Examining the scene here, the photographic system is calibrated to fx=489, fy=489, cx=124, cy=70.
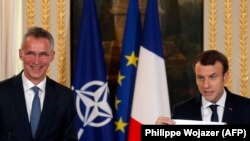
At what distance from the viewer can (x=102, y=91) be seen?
3861 mm

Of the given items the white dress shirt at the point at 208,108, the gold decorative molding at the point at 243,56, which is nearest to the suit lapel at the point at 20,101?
the white dress shirt at the point at 208,108

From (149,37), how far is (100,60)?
0.43 metres

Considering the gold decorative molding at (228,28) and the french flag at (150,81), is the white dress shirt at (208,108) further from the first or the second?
the gold decorative molding at (228,28)

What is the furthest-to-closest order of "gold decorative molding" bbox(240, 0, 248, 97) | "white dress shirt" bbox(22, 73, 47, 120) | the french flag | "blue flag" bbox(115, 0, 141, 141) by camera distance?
1. "gold decorative molding" bbox(240, 0, 248, 97)
2. "blue flag" bbox(115, 0, 141, 141)
3. the french flag
4. "white dress shirt" bbox(22, 73, 47, 120)

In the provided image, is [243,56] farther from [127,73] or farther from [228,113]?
[228,113]

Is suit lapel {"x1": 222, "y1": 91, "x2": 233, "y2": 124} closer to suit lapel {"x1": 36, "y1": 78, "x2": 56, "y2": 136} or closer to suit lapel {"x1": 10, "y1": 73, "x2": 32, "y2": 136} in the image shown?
suit lapel {"x1": 36, "y1": 78, "x2": 56, "y2": 136}

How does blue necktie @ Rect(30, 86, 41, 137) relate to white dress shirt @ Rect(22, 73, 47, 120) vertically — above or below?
below

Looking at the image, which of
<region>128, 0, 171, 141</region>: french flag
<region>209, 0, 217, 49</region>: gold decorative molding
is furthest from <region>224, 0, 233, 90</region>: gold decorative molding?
<region>128, 0, 171, 141</region>: french flag

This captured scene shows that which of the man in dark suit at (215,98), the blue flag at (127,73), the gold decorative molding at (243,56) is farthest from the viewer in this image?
the gold decorative molding at (243,56)

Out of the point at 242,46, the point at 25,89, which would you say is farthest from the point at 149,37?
the point at 25,89

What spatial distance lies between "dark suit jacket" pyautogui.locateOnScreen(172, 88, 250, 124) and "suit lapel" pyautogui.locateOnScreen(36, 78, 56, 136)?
65cm

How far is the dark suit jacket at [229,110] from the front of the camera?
2492 millimetres

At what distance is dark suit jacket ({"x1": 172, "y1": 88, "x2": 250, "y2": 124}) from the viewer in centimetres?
249

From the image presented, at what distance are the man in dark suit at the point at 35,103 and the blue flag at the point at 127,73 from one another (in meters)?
1.30
